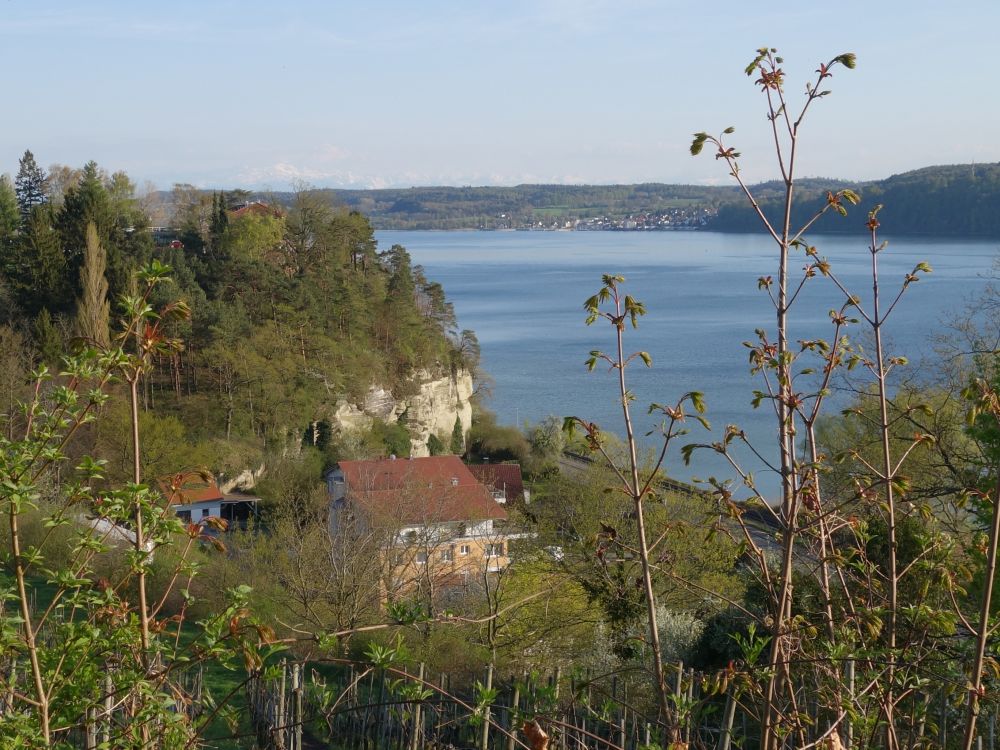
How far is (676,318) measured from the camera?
5494 cm

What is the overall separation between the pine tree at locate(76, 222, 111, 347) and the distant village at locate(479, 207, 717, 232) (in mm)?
105127

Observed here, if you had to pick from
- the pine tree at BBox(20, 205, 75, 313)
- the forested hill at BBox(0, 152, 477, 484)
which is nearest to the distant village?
the forested hill at BBox(0, 152, 477, 484)

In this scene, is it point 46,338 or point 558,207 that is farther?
point 558,207

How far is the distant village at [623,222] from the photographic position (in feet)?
413

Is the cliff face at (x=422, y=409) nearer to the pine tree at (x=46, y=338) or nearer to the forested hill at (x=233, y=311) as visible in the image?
the forested hill at (x=233, y=311)

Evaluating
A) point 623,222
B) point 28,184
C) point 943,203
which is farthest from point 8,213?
point 623,222

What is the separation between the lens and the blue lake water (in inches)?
1383

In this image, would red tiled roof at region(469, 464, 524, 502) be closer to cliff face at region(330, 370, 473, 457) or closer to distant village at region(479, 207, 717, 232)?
cliff face at region(330, 370, 473, 457)

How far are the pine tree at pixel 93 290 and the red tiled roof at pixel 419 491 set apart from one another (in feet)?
23.5

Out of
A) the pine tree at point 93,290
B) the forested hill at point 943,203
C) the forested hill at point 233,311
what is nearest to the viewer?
the pine tree at point 93,290

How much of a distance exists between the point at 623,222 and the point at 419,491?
125 metres

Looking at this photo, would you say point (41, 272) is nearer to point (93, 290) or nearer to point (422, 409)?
point (93, 290)

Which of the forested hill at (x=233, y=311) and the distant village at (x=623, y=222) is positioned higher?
the distant village at (x=623, y=222)

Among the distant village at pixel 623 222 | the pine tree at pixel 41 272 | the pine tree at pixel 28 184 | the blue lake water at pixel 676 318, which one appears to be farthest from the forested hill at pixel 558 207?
the pine tree at pixel 41 272
